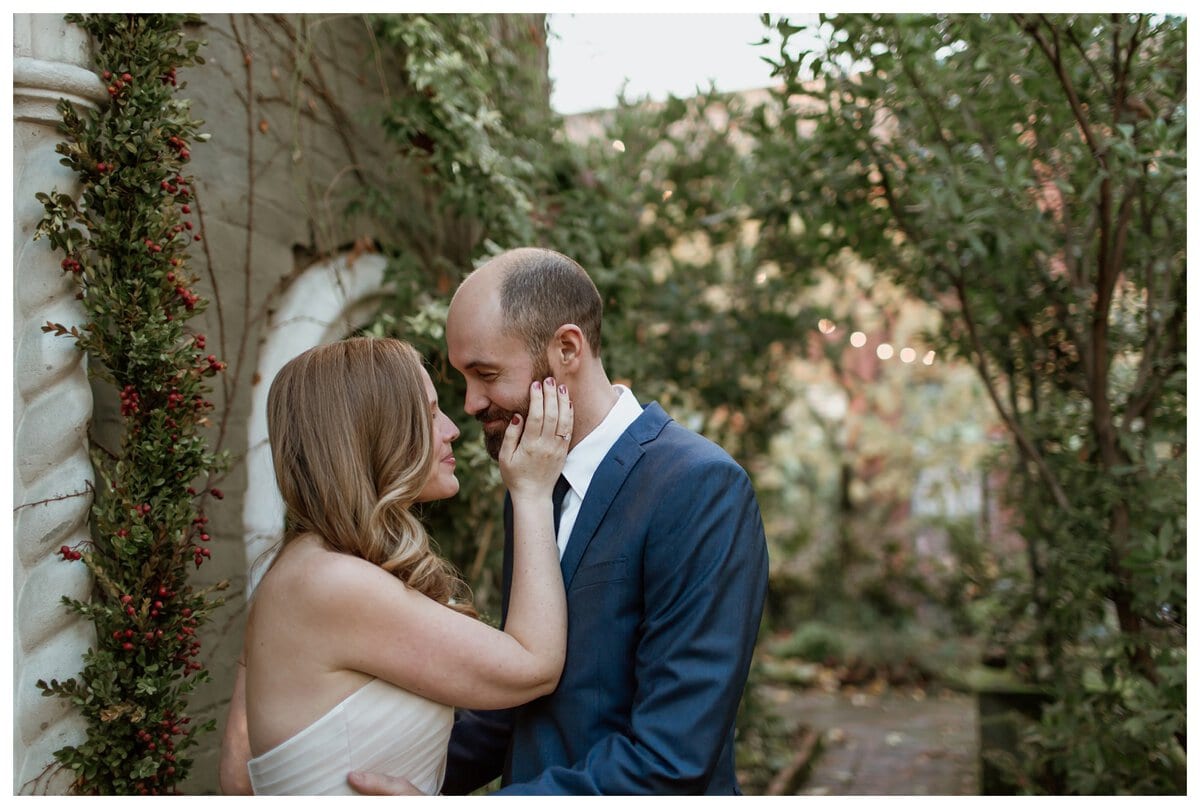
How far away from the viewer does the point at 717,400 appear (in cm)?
673

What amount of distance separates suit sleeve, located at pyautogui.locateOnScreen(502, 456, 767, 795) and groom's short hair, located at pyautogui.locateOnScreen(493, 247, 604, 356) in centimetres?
46

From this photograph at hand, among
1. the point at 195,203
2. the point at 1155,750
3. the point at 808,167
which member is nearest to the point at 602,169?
the point at 808,167

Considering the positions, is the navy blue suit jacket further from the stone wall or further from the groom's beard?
the stone wall

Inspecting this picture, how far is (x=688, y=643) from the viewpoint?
194 cm

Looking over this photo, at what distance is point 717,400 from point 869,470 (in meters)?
7.79

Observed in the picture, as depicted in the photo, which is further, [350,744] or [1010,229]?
[1010,229]

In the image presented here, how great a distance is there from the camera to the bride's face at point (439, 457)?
7.33ft

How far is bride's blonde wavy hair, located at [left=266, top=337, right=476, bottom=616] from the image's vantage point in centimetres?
208

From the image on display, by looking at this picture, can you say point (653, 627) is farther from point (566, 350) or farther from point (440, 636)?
point (566, 350)

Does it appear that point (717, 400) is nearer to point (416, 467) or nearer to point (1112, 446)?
point (1112, 446)

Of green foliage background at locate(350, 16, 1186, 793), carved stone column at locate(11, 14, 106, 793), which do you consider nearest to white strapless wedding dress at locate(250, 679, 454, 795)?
carved stone column at locate(11, 14, 106, 793)

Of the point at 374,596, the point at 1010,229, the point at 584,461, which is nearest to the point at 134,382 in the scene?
the point at 374,596

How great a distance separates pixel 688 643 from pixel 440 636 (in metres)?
0.49

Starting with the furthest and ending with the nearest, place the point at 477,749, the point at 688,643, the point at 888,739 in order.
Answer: the point at 888,739
the point at 477,749
the point at 688,643
